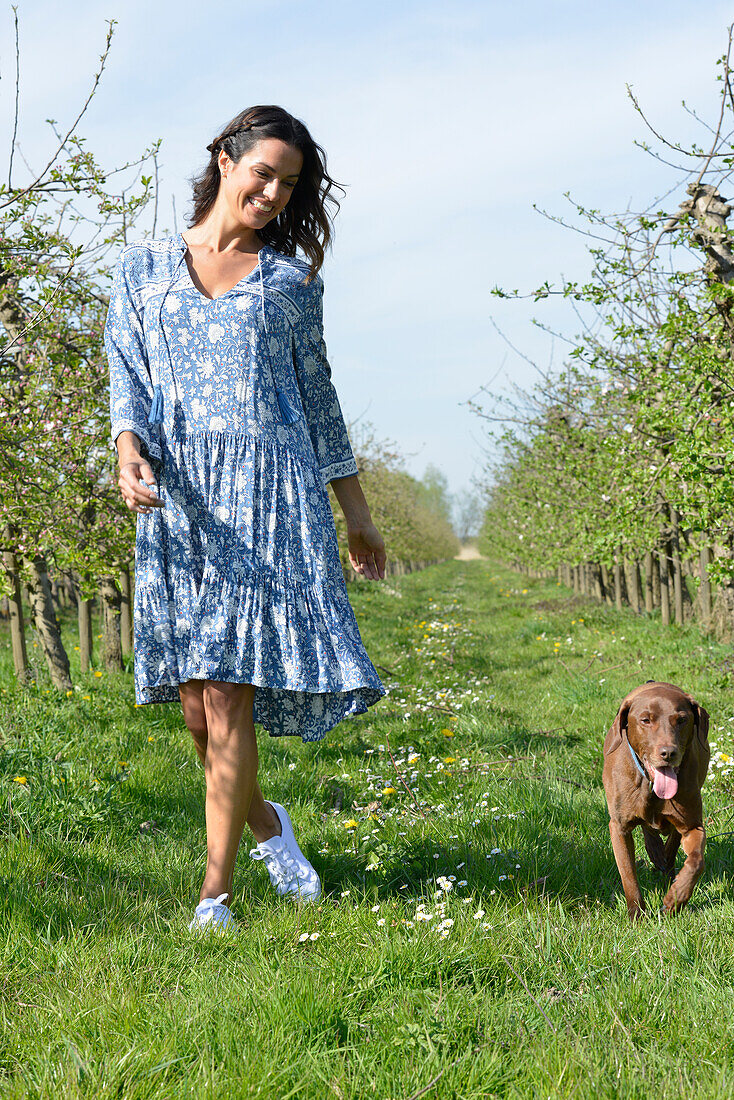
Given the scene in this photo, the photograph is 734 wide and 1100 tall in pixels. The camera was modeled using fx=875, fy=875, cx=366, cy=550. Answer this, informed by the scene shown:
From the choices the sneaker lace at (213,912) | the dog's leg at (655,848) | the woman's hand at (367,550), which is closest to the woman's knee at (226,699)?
the sneaker lace at (213,912)

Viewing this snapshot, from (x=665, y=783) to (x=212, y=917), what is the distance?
4.95ft

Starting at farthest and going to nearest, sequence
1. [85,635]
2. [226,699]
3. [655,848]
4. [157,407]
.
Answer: [85,635] < [655,848] < [157,407] < [226,699]

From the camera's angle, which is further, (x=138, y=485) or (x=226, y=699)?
(x=226, y=699)

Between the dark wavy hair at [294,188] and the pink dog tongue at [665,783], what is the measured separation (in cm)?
204

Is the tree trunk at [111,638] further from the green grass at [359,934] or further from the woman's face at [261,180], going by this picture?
the woman's face at [261,180]

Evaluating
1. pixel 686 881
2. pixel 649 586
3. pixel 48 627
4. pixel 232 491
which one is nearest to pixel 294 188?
pixel 232 491

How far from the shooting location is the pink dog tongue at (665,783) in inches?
113

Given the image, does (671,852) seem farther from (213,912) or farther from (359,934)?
(213,912)

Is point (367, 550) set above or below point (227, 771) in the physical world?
above

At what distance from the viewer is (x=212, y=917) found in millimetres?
2541

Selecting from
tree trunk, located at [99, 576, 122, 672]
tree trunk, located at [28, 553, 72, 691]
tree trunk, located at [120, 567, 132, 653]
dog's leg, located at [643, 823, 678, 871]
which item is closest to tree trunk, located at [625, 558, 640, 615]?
tree trunk, located at [120, 567, 132, 653]

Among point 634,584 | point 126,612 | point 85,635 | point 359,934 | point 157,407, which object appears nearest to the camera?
point 359,934

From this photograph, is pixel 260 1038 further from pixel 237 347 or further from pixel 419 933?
pixel 237 347

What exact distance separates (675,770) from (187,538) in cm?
178
